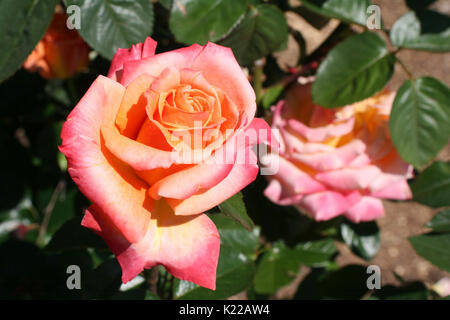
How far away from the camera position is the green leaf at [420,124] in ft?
2.46

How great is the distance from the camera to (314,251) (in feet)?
3.48

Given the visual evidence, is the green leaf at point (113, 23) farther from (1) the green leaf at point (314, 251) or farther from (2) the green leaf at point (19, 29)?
(1) the green leaf at point (314, 251)

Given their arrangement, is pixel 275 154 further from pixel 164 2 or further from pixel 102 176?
pixel 102 176

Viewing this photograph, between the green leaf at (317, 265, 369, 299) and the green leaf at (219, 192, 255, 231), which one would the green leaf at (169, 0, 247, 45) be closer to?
the green leaf at (219, 192, 255, 231)

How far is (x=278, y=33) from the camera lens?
716 mm

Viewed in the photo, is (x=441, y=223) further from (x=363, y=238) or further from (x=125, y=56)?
(x=125, y=56)

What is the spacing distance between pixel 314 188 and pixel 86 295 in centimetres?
45

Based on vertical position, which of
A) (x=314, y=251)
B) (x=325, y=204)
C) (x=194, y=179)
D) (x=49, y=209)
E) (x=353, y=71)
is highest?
(x=194, y=179)

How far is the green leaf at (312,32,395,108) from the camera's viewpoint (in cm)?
74

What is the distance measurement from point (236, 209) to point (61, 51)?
0.59 m

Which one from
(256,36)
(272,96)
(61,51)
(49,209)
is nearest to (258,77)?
(272,96)

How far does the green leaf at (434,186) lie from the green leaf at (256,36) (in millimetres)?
469

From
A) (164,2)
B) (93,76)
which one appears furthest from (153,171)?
(93,76)

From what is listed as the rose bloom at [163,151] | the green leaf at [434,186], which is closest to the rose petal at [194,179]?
the rose bloom at [163,151]
